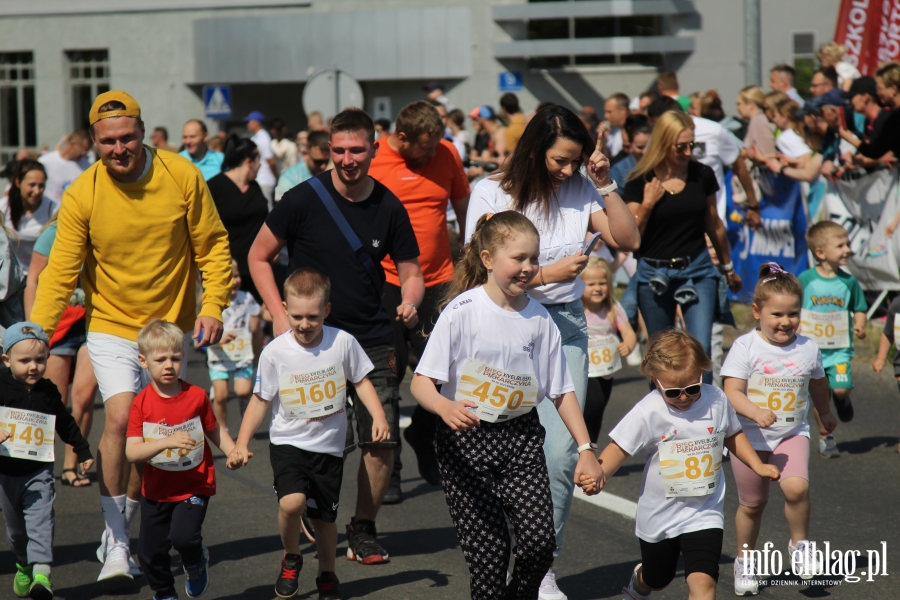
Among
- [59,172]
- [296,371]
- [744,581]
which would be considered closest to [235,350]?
[296,371]

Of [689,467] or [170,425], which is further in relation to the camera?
[170,425]

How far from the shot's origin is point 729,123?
13031mm

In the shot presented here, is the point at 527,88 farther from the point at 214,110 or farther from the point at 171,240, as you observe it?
the point at 171,240

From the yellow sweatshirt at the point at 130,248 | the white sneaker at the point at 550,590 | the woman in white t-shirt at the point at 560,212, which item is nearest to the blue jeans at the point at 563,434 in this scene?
the woman in white t-shirt at the point at 560,212

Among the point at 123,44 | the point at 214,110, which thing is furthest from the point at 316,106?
the point at 123,44

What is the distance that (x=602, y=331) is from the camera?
708 centimetres

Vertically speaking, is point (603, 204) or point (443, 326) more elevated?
point (603, 204)

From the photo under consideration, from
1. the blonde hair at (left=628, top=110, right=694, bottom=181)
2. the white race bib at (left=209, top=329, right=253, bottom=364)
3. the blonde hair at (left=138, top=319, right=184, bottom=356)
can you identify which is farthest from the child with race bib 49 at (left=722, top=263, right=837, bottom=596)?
the white race bib at (left=209, top=329, right=253, bottom=364)

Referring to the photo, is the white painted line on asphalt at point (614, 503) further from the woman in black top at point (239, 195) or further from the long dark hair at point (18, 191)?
the long dark hair at point (18, 191)

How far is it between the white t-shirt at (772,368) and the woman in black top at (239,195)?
208 inches

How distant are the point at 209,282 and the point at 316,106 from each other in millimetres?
11874

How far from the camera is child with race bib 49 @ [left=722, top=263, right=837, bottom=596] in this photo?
4.90 meters

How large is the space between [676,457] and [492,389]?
79 cm

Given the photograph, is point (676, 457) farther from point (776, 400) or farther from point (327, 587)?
point (327, 587)
